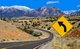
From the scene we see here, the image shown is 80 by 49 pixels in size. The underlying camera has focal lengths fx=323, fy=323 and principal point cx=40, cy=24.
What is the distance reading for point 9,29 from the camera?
79.9 m

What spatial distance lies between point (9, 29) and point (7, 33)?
17.8 feet

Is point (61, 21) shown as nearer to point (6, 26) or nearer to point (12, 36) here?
point (12, 36)

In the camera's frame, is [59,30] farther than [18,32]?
No

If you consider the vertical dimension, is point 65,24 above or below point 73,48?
above

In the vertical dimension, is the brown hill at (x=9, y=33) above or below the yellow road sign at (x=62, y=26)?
below

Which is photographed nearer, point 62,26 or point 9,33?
point 62,26

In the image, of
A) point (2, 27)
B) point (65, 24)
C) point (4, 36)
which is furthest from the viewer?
point (2, 27)

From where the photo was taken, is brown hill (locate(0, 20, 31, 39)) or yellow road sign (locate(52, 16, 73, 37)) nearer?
yellow road sign (locate(52, 16, 73, 37))

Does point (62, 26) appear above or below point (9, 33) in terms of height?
above

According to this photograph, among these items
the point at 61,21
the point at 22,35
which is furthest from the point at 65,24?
the point at 22,35

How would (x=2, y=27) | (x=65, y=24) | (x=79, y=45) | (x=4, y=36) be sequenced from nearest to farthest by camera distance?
(x=65, y=24) < (x=79, y=45) < (x=4, y=36) < (x=2, y=27)

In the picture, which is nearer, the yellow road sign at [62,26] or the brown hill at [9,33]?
the yellow road sign at [62,26]

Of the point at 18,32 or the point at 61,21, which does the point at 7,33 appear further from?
the point at 61,21

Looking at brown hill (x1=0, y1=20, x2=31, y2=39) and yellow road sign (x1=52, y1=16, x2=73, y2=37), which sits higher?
yellow road sign (x1=52, y1=16, x2=73, y2=37)
